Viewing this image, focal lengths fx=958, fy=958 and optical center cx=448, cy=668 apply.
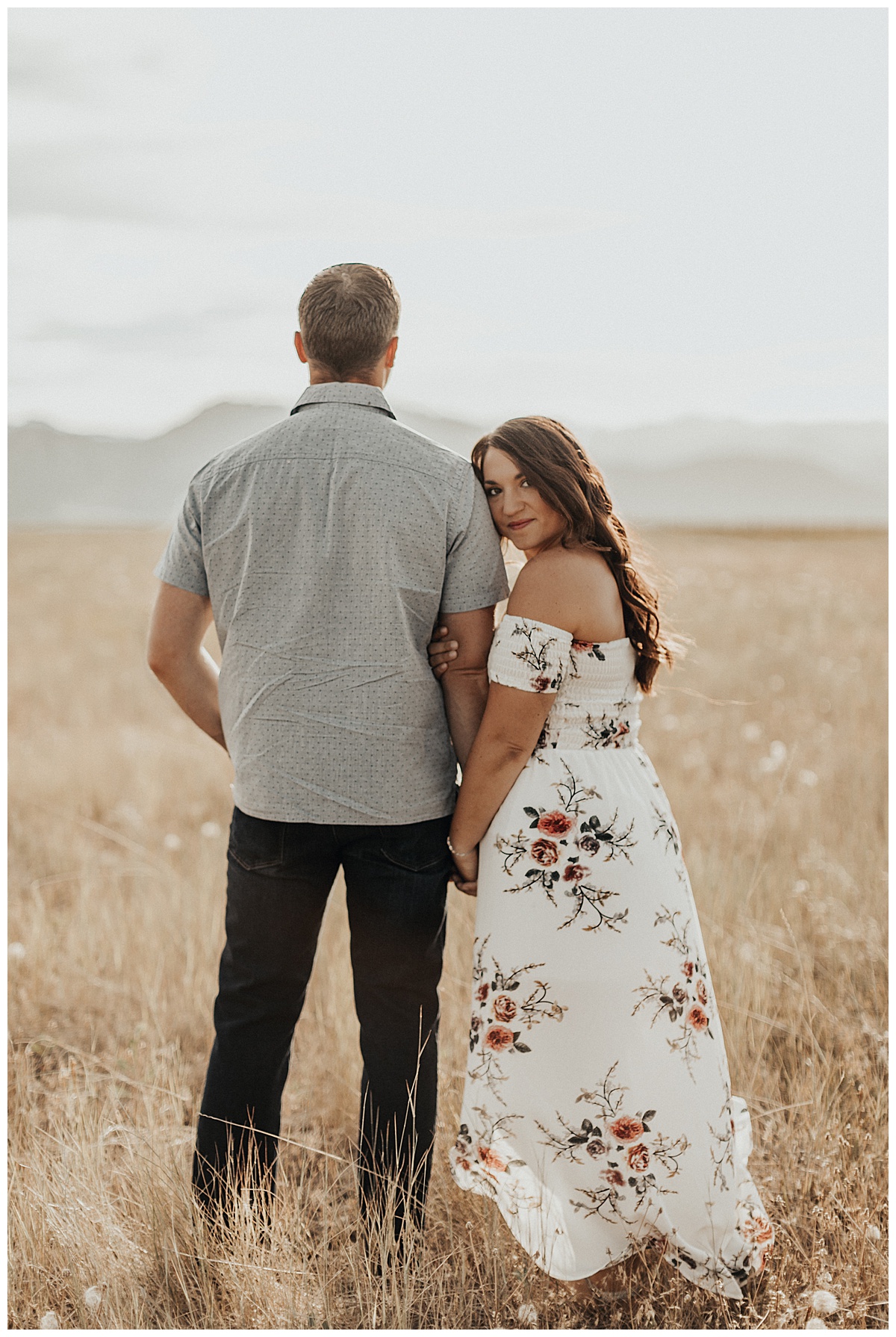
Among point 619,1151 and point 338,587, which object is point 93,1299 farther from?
point 338,587

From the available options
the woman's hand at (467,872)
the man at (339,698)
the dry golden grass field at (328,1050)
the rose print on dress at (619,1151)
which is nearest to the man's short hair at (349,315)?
the man at (339,698)

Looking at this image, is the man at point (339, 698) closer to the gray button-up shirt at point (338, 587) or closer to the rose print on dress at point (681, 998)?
the gray button-up shirt at point (338, 587)

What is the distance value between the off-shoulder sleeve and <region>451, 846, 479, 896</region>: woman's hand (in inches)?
19.7

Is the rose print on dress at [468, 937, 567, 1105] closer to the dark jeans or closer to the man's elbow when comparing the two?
the dark jeans

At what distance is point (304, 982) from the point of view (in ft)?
8.41

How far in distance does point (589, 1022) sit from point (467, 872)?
0.48 metres

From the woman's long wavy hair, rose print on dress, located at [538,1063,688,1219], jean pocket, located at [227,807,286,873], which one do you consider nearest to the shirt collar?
the woman's long wavy hair

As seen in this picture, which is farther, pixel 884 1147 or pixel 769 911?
pixel 769 911

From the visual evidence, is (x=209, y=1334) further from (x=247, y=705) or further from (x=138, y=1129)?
(x=247, y=705)

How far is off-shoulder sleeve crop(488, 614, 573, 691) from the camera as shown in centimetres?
232

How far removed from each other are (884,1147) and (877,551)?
25991mm

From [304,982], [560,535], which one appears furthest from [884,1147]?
[560,535]

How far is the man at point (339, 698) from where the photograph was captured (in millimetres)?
2320

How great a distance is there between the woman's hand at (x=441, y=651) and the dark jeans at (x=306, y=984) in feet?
1.33
